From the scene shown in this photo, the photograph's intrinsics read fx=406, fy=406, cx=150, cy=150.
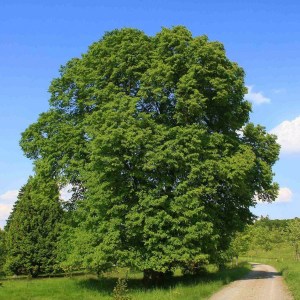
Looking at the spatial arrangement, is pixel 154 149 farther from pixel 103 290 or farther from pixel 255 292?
pixel 103 290

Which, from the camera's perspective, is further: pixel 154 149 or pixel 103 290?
pixel 103 290

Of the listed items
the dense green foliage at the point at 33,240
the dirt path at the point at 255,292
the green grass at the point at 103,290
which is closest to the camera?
the dirt path at the point at 255,292

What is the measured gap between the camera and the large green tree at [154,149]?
2200 cm

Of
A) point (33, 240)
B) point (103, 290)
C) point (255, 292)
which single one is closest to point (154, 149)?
point (255, 292)

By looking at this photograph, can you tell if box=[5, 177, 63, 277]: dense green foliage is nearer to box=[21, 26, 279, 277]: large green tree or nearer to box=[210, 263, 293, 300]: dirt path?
box=[21, 26, 279, 277]: large green tree

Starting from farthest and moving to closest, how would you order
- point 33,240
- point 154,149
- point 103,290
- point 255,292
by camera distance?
point 33,240 → point 103,290 → point 154,149 → point 255,292

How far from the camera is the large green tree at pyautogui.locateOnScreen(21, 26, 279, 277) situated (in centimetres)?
2200

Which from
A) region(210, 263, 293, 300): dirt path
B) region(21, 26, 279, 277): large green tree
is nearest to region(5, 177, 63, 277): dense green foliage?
region(21, 26, 279, 277): large green tree

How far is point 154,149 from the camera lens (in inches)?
867

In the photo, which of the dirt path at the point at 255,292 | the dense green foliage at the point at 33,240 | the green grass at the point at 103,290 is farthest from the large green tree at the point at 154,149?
the dense green foliage at the point at 33,240

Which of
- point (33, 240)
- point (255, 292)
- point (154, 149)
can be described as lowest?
point (255, 292)

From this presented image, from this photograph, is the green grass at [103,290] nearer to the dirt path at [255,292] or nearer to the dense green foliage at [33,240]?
the dirt path at [255,292]

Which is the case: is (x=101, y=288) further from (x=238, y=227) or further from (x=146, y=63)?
(x=146, y=63)

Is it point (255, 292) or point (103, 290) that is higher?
point (255, 292)
